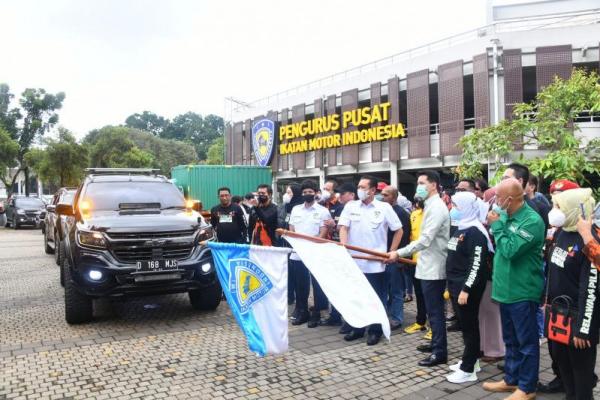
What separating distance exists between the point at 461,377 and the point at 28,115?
4093 cm

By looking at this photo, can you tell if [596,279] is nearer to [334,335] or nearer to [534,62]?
[334,335]

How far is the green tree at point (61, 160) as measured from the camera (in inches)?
1291

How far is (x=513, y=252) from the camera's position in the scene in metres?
3.69

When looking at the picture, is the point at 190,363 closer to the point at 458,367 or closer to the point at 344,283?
the point at 344,283

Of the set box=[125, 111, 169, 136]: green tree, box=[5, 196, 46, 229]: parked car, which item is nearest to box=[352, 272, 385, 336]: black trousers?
box=[5, 196, 46, 229]: parked car

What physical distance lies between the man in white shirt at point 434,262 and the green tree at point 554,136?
5.50 m

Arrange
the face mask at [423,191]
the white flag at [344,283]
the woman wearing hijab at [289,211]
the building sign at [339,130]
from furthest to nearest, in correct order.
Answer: the building sign at [339,130], the woman wearing hijab at [289,211], the face mask at [423,191], the white flag at [344,283]

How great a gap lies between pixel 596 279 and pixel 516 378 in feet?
4.39

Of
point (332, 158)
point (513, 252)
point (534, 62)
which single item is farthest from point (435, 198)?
point (332, 158)

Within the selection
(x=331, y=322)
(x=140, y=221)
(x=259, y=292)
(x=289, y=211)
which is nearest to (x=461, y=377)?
(x=259, y=292)

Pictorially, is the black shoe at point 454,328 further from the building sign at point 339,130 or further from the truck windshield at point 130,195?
the building sign at point 339,130

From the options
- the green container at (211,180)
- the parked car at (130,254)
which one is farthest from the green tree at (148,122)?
the parked car at (130,254)

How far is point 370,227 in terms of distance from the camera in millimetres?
5781

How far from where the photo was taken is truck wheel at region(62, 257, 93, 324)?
614 centimetres
